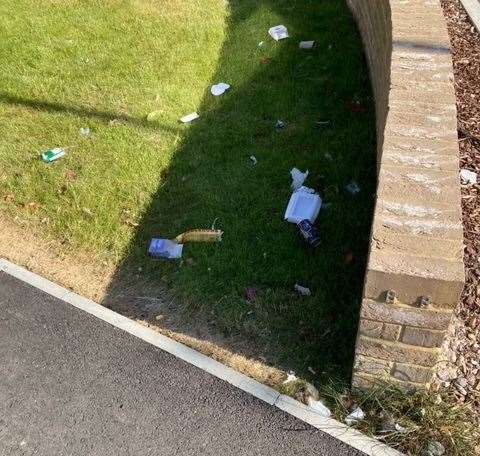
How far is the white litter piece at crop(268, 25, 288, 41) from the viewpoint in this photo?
6625 mm

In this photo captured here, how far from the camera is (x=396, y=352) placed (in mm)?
2875

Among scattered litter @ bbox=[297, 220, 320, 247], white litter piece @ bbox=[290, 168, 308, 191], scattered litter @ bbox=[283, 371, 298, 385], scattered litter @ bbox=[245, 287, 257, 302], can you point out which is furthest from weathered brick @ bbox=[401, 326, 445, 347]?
white litter piece @ bbox=[290, 168, 308, 191]

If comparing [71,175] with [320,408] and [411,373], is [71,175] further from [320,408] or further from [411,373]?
[411,373]

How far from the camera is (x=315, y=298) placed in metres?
3.70

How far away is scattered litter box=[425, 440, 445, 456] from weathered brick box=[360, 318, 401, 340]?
1.94 feet

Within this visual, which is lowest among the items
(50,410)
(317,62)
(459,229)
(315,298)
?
(50,410)

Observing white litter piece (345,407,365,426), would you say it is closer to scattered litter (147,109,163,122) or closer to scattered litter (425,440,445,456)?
scattered litter (425,440,445,456)

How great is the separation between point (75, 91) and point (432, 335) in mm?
4557

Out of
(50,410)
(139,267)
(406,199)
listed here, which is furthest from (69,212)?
(406,199)

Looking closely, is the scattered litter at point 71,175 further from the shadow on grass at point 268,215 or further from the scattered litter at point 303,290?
the scattered litter at point 303,290

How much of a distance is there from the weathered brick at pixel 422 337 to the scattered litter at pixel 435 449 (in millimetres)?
528

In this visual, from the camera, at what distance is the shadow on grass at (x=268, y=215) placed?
3590 millimetres

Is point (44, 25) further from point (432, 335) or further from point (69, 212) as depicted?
point (432, 335)

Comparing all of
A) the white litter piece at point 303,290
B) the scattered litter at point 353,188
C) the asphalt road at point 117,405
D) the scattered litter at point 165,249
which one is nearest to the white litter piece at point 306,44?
the scattered litter at point 353,188
